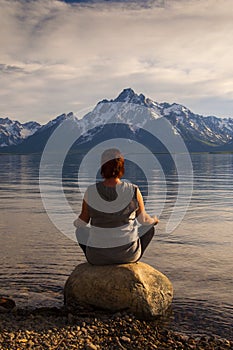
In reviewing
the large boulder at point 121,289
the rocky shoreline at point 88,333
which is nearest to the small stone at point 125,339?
the rocky shoreline at point 88,333

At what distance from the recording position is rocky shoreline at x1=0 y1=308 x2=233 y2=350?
27.0ft

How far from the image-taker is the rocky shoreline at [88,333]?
8.23 metres

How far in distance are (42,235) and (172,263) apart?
707 cm

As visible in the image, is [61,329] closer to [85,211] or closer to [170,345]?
[170,345]

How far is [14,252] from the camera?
16625mm

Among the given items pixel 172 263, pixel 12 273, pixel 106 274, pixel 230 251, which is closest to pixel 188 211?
pixel 230 251

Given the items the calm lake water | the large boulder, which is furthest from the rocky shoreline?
the calm lake water

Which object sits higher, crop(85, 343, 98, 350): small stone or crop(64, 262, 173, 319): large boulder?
crop(64, 262, 173, 319): large boulder

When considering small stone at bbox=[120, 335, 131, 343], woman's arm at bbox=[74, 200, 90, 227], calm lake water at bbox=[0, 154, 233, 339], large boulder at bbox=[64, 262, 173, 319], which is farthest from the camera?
calm lake water at bbox=[0, 154, 233, 339]

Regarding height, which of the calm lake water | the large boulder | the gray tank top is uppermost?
the gray tank top

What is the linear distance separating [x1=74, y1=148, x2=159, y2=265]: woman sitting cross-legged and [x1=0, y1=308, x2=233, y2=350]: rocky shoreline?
57.0 inches

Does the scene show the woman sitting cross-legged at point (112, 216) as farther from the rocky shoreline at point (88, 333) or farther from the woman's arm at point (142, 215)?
the rocky shoreline at point (88, 333)

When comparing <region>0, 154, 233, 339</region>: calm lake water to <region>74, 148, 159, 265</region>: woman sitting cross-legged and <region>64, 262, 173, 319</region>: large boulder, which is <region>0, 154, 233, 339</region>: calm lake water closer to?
<region>64, 262, 173, 319</region>: large boulder

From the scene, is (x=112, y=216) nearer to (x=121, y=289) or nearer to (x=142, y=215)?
(x=142, y=215)
